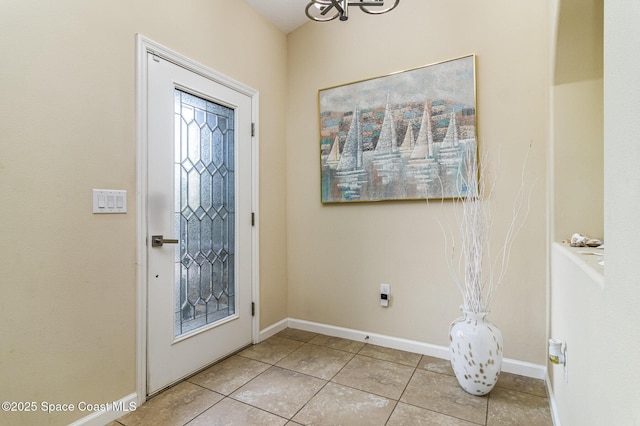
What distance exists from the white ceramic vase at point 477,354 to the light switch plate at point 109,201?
2.10 metres

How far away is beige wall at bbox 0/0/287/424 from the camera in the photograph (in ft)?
4.45

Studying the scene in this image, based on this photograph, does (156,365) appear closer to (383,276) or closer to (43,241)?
(43,241)

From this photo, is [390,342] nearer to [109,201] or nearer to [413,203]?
[413,203]

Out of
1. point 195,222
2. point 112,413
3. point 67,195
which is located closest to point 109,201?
point 67,195

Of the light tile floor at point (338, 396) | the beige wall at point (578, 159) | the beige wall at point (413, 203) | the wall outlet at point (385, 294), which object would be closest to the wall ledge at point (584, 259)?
the beige wall at point (578, 159)

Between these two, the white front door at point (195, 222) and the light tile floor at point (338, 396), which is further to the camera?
the white front door at point (195, 222)

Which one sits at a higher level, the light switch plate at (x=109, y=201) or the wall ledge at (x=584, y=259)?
the light switch plate at (x=109, y=201)

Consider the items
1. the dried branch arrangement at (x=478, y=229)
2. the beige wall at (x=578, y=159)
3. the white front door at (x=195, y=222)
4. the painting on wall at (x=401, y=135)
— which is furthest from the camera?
the painting on wall at (x=401, y=135)

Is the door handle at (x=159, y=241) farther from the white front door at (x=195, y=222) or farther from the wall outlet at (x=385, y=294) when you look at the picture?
the wall outlet at (x=385, y=294)

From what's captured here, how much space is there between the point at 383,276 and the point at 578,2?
2.01m

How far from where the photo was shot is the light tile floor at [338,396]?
5.47 ft

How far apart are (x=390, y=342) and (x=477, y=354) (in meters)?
0.87

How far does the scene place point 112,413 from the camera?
1660 mm

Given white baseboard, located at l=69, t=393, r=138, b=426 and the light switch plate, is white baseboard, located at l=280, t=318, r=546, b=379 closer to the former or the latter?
white baseboard, located at l=69, t=393, r=138, b=426
